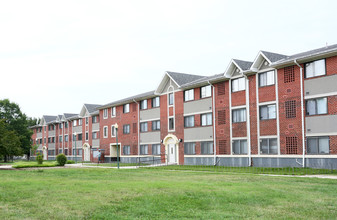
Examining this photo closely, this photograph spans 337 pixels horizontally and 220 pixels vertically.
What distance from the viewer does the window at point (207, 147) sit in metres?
36.6

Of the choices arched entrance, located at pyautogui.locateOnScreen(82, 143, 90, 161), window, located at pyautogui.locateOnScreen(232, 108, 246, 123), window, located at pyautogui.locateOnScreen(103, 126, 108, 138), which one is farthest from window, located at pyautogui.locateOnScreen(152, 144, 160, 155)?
arched entrance, located at pyautogui.locateOnScreen(82, 143, 90, 161)

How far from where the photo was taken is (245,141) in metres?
33.0

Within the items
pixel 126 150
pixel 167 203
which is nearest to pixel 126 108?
pixel 126 150

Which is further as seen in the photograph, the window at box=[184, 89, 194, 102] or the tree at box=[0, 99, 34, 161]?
the tree at box=[0, 99, 34, 161]

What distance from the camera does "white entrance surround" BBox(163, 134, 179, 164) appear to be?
1623 inches

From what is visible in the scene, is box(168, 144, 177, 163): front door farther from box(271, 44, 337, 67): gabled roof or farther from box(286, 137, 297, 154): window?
box(271, 44, 337, 67): gabled roof

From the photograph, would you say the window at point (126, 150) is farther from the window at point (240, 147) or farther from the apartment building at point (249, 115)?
the window at point (240, 147)

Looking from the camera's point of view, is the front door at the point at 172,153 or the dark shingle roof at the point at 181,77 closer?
the dark shingle roof at the point at 181,77

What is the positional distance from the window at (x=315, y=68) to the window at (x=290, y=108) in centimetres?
233

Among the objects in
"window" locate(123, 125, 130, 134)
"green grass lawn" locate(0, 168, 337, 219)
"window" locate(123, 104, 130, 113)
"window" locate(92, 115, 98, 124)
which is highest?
"window" locate(123, 104, 130, 113)

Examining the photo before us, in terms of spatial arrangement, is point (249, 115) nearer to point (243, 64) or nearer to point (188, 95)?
point (243, 64)

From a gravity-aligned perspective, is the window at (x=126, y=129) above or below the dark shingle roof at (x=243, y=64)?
below

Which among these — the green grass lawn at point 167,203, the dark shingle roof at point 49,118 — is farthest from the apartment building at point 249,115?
the dark shingle roof at point 49,118

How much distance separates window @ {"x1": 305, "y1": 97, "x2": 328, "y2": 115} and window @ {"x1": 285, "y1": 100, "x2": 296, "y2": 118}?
3.33 ft
